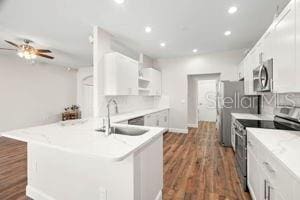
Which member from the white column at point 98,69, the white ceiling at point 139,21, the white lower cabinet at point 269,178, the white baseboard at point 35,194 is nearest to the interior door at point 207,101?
the white ceiling at point 139,21

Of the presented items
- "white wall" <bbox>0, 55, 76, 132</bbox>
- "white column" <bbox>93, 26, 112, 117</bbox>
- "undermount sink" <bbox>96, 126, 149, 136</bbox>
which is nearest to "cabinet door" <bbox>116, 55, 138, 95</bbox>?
"white column" <bbox>93, 26, 112, 117</bbox>

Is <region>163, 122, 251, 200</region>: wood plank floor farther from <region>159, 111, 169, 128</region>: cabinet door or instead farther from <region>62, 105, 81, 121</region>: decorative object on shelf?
<region>62, 105, 81, 121</region>: decorative object on shelf

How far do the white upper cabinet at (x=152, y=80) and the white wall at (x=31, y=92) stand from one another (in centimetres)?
426

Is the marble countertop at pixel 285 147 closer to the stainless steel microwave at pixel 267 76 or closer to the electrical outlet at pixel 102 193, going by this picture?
the stainless steel microwave at pixel 267 76

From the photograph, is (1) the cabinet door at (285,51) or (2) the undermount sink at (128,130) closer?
(1) the cabinet door at (285,51)

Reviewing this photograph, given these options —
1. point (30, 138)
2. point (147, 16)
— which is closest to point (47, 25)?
point (147, 16)

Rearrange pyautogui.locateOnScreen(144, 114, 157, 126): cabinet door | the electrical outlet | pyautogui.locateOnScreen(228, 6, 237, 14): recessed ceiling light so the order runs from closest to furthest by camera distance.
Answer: the electrical outlet, pyautogui.locateOnScreen(228, 6, 237, 14): recessed ceiling light, pyautogui.locateOnScreen(144, 114, 157, 126): cabinet door

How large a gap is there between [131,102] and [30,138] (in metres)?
3.17

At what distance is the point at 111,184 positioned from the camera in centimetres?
144

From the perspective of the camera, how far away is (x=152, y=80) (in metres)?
5.14

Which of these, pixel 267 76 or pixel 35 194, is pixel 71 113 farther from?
pixel 267 76

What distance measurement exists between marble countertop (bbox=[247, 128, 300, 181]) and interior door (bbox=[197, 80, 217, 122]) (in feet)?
22.5

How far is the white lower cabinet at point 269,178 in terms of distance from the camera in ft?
3.10

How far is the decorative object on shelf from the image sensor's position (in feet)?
22.3
